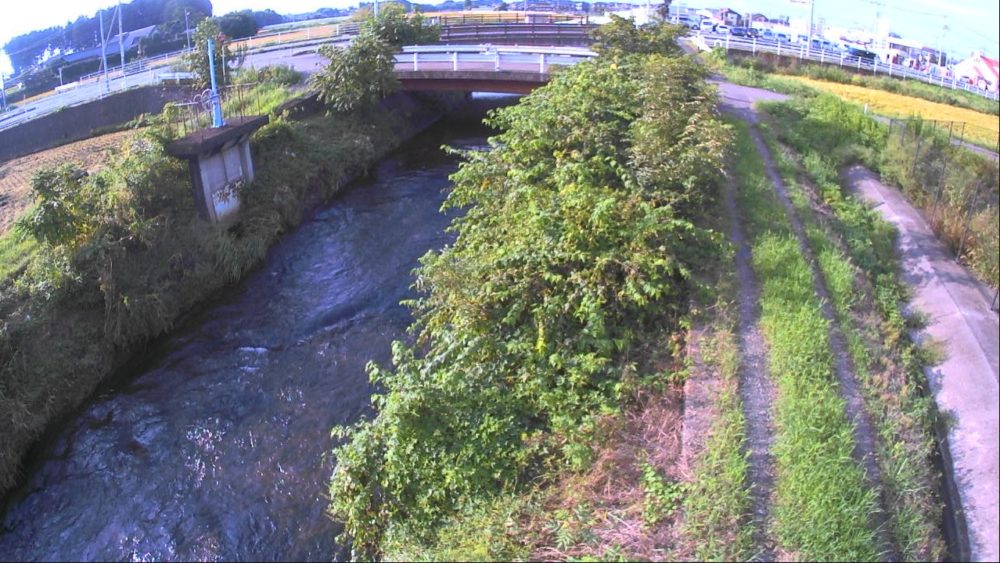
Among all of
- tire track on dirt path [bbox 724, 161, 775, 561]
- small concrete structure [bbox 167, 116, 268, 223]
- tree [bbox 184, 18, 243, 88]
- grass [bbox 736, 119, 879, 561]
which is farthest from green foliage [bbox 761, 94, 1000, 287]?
tree [bbox 184, 18, 243, 88]

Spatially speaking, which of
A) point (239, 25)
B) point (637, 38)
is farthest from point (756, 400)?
point (239, 25)

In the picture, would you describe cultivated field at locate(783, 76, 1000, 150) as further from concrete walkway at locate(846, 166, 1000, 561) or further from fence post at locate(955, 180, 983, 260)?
concrete walkway at locate(846, 166, 1000, 561)

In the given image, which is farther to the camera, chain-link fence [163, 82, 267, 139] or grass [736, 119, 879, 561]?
chain-link fence [163, 82, 267, 139]

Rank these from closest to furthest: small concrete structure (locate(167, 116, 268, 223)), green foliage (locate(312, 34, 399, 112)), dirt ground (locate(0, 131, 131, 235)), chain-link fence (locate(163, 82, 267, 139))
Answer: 1. dirt ground (locate(0, 131, 131, 235))
2. small concrete structure (locate(167, 116, 268, 223))
3. chain-link fence (locate(163, 82, 267, 139))
4. green foliage (locate(312, 34, 399, 112))

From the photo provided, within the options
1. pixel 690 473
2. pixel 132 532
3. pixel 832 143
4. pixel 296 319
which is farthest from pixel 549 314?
pixel 832 143

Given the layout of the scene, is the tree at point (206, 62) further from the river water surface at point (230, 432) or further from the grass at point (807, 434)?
the grass at point (807, 434)

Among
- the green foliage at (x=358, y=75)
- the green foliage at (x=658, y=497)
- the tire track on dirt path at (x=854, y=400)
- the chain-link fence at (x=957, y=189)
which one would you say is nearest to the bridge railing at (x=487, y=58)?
the green foliage at (x=358, y=75)
